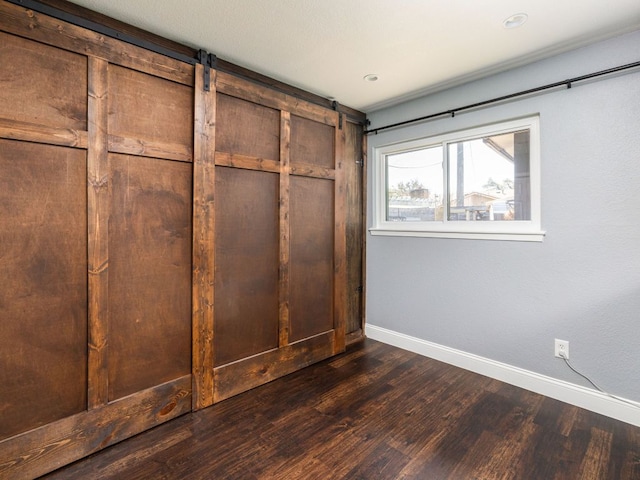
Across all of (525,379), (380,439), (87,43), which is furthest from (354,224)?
(87,43)

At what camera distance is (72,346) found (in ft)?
5.90

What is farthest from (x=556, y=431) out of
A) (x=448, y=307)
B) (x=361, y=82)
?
(x=361, y=82)

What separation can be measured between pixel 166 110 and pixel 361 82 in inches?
62.7

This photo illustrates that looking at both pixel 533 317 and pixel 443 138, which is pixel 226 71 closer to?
pixel 443 138

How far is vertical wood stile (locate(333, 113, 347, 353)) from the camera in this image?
3170 mm

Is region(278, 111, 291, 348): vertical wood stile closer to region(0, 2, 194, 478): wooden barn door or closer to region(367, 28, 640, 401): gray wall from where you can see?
region(0, 2, 194, 478): wooden barn door

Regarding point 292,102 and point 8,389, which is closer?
point 8,389

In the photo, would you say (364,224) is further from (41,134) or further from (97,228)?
(41,134)

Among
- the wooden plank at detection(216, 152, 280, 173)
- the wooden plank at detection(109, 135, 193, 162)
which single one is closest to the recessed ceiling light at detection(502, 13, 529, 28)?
the wooden plank at detection(216, 152, 280, 173)

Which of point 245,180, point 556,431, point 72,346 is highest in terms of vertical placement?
point 245,180

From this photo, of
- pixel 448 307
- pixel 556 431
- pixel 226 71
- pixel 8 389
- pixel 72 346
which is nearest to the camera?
pixel 8 389

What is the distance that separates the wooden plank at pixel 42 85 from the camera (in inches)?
63.0

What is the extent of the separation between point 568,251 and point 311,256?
6.40 ft

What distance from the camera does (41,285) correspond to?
66.8 inches
